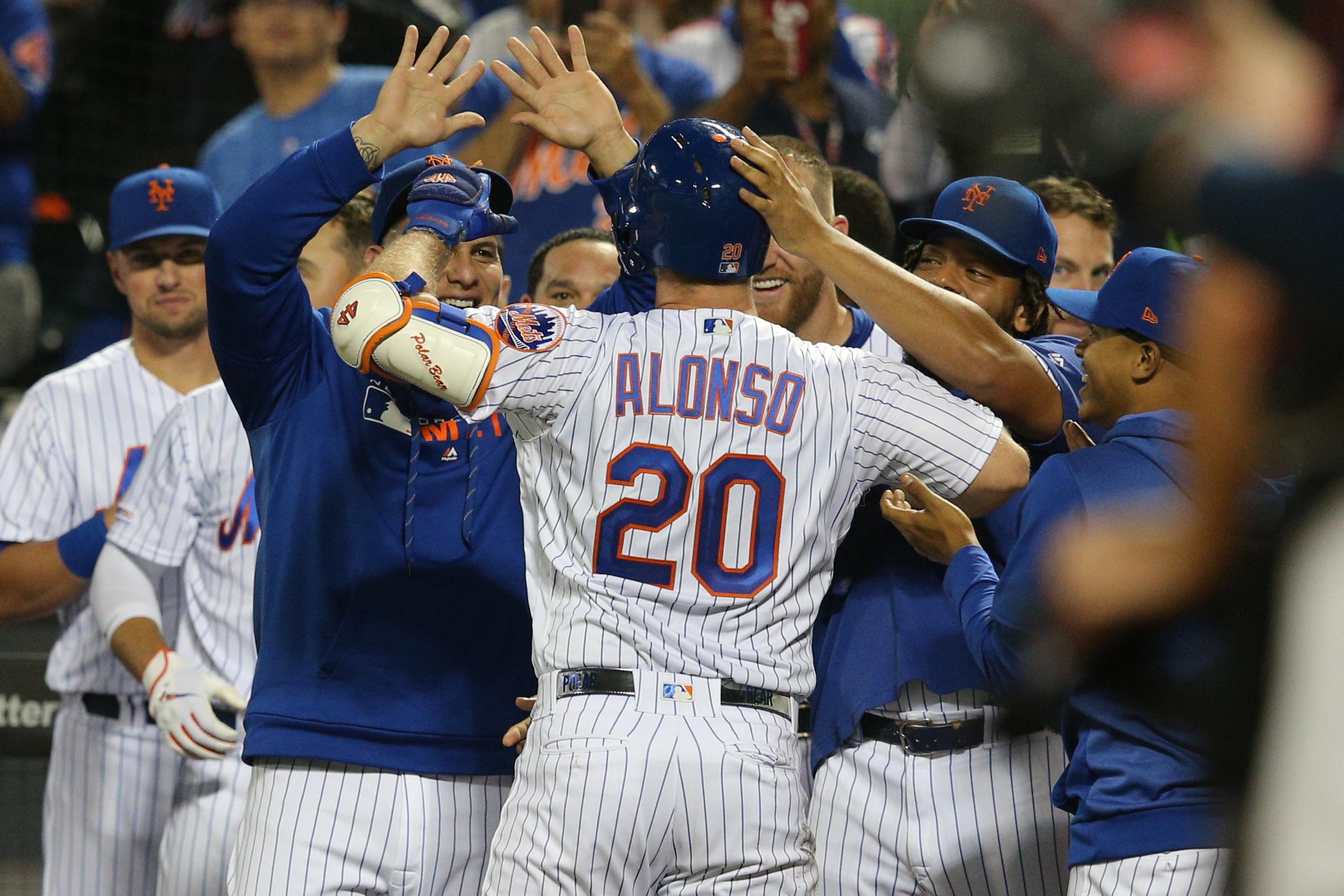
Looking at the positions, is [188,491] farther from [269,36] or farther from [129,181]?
[269,36]

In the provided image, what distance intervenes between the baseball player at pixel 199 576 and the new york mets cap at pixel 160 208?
1.92 ft

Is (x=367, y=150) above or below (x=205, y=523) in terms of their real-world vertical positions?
above

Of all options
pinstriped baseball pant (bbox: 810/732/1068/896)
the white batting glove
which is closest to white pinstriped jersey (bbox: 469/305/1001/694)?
pinstriped baseball pant (bbox: 810/732/1068/896)

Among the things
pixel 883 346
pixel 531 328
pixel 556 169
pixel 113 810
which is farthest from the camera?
pixel 556 169

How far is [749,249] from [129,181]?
7.17ft

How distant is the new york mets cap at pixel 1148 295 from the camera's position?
239cm

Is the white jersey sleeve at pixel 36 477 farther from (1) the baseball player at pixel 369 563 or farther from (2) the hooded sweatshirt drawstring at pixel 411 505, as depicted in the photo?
(2) the hooded sweatshirt drawstring at pixel 411 505

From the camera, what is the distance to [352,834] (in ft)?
8.05

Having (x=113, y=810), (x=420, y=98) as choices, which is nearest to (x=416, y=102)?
(x=420, y=98)

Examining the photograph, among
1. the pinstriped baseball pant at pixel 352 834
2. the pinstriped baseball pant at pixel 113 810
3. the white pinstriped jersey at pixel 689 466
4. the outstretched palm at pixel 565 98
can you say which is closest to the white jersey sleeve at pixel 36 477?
the pinstriped baseball pant at pixel 113 810

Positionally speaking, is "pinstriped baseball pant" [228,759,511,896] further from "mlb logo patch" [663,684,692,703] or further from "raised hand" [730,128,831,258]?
"raised hand" [730,128,831,258]

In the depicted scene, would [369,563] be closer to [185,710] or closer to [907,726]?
[185,710]

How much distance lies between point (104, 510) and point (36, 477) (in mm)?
275

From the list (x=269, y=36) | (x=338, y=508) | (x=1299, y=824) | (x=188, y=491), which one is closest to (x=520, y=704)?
(x=338, y=508)
